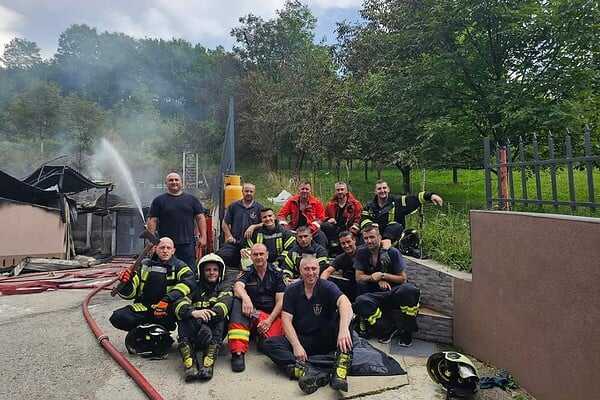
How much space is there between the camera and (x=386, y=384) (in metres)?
3.34

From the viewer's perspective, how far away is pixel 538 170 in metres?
3.20

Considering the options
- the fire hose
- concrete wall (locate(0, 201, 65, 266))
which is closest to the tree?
concrete wall (locate(0, 201, 65, 266))

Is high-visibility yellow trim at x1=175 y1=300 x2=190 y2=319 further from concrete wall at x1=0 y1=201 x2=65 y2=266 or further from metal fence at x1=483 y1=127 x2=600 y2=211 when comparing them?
concrete wall at x1=0 y1=201 x2=65 y2=266

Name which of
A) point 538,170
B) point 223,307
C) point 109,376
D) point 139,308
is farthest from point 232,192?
point 538,170

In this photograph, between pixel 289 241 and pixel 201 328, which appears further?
pixel 289 241

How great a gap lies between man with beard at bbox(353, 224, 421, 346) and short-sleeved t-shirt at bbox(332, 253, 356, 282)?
7.4 inches

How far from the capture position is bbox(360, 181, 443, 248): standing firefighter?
5074 mm

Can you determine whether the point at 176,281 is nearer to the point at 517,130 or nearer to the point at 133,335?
the point at 133,335

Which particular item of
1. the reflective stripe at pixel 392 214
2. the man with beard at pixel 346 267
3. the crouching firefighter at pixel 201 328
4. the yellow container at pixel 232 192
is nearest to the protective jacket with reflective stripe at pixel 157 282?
the crouching firefighter at pixel 201 328

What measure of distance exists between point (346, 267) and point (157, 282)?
188cm

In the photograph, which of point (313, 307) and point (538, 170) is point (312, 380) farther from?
point (538, 170)

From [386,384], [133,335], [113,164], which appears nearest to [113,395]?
[133,335]

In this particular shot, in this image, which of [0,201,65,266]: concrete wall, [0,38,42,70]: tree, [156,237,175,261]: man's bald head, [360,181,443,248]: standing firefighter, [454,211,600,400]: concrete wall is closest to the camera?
[454,211,600,400]: concrete wall

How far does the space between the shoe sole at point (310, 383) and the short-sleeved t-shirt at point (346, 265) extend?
4.80ft
